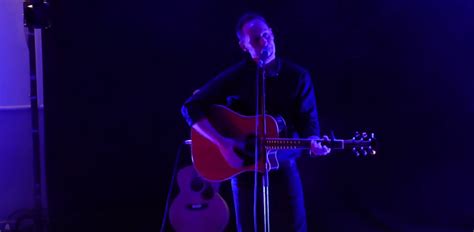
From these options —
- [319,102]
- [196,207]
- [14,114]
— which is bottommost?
[196,207]

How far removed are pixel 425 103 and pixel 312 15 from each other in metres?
1.26

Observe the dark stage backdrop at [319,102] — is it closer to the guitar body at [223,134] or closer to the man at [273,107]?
the guitar body at [223,134]

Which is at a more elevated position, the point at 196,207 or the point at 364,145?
the point at 364,145

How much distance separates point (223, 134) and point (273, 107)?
410 millimetres

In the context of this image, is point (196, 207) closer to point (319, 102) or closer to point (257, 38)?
point (319, 102)

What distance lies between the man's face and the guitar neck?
459 millimetres

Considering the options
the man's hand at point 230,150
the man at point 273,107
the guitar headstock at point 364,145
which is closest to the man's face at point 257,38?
the man at point 273,107

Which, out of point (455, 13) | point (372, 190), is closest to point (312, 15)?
point (455, 13)

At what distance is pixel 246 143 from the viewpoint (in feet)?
9.34

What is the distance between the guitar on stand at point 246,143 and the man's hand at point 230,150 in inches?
0.8

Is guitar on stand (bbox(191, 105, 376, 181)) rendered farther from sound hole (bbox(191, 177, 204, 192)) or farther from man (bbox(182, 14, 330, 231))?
sound hole (bbox(191, 177, 204, 192))

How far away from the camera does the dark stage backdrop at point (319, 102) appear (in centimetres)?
410

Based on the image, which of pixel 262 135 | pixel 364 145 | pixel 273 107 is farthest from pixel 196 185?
pixel 364 145

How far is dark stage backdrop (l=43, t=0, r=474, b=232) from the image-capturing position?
4.10 metres
